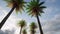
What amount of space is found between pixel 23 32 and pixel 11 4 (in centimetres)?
3055

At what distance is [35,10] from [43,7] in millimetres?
3007

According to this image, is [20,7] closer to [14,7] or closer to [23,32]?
[14,7]

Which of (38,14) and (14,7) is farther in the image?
(38,14)

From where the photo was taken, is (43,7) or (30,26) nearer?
(43,7)

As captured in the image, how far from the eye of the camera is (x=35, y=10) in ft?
185

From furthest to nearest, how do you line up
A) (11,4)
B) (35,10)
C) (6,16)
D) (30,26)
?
(30,26)
(35,10)
(11,4)
(6,16)

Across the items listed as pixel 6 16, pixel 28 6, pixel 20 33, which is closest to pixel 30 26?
pixel 20 33

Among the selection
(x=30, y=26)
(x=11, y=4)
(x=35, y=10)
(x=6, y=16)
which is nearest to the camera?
(x=6, y=16)

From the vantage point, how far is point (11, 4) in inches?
1943

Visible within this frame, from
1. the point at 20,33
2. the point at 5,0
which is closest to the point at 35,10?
the point at 5,0

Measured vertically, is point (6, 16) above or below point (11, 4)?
below

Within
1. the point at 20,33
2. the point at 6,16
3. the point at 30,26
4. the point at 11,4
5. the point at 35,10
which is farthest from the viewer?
the point at 30,26

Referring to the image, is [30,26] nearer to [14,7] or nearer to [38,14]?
[38,14]

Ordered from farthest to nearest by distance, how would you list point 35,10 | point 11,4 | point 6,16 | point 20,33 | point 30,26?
point 30,26, point 20,33, point 35,10, point 11,4, point 6,16
